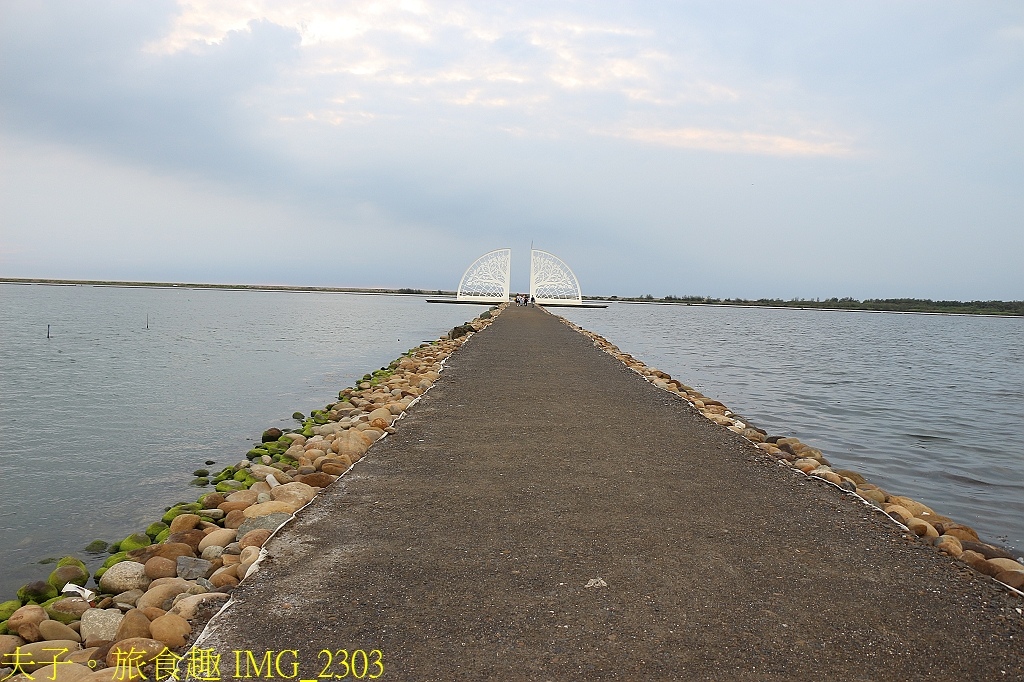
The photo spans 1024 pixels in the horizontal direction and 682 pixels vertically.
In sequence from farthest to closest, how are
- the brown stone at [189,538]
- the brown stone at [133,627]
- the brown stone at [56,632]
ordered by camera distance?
1. the brown stone at [189,538]
2. the brown stone at [56,632]
3. the brown stone at [133,627]

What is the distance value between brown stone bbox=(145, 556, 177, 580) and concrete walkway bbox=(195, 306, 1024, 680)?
759 mm

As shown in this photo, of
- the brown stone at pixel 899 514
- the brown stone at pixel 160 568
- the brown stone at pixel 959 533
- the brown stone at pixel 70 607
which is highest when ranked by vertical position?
the brown stone at pixel 899 514

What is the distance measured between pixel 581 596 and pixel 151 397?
12.6 m

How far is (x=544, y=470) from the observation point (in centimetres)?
539

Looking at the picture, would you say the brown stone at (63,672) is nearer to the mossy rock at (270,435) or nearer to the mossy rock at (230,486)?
the mossy rock at (230,486)

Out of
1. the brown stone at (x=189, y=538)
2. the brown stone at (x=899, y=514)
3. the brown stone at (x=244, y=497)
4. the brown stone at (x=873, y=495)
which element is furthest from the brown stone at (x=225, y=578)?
the brown stone at (x=873, y=495)

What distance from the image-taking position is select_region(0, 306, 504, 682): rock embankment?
2883mm

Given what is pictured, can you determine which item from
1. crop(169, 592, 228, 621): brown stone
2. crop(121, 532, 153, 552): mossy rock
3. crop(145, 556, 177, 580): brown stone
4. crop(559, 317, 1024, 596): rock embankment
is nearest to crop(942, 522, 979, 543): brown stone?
crop(559, 317, 1024, 596): rock embankment

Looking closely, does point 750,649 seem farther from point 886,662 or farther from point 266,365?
point 266,365

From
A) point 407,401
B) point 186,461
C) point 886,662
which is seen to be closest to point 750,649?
point 886,662

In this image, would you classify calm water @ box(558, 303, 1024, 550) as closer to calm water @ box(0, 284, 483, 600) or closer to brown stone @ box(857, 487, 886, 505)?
brown stone @ box(857, 487, 886, 505)

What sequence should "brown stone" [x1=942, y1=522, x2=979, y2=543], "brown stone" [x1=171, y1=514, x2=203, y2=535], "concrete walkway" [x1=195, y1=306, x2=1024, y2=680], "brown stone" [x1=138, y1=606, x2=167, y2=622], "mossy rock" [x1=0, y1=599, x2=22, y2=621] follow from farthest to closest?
"brown stone" [x1=171, y1=514, x2=203, y2=535], "brown stone" [x1=942, y1=522, x2=979, y2=543], "mossy rock" [x1=0, y1=599, x2=22, y2=621], "brown stone" [x1=138, y1=606, x2=167, y2=622], "concrete walkway" [x1=195, y1=306, x2=1024, y2=680]

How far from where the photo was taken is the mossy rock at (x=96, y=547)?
18.1 feet

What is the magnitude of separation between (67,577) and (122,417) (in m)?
7.63
